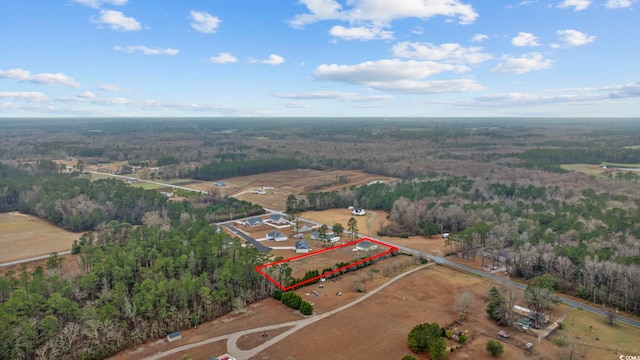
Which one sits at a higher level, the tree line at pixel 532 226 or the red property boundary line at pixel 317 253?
the tree line at pixel 532 226

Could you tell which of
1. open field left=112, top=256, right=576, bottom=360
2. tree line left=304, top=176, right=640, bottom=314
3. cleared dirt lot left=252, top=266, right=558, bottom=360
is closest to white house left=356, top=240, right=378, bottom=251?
tree line left=304, top=176, right=640, bottom=314

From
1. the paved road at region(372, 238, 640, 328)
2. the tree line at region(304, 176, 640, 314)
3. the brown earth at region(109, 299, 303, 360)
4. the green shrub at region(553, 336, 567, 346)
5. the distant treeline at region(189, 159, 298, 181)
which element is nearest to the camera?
the brown earth at region(109, 299, 303, 360)

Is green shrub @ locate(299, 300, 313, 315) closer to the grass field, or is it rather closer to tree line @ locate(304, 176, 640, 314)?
the grass field

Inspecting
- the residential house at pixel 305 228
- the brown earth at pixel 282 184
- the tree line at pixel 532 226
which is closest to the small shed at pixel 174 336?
the residential house at pixel 305 228

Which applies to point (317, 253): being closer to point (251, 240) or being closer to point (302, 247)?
point (302, 247)

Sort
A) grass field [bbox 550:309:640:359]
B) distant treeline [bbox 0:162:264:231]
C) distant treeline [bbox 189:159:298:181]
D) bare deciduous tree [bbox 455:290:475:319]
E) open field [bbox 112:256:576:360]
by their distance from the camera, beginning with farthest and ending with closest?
distant treeline [bbox 189:159:298:181], distant treeline [bbox 0:162:264:231], bare deciduous tree [bbox 455:290:475:319], open field [bbox 112:256:576:360], grass field [bbox 550:309:640:359]

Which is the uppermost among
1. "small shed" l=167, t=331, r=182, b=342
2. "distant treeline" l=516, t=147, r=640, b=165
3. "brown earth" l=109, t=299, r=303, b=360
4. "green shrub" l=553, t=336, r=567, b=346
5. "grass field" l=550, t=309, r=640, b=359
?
"distant treeline" l=516, t=147, r=640, b=165

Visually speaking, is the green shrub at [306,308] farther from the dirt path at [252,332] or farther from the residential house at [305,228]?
the residential house at [305,228]
